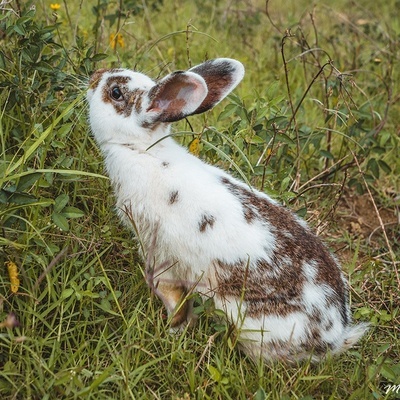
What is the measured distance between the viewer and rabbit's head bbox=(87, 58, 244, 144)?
11.1ft

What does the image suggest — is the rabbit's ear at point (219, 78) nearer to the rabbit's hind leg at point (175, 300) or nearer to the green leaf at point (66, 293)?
the rabbit's hind leg at point (175, 300)

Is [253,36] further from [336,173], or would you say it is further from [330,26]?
[336,173]

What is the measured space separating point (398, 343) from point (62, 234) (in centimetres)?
166

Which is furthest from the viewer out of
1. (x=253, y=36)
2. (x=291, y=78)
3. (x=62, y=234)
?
(x=253, y=36)

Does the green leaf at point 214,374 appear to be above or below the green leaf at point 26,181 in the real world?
below

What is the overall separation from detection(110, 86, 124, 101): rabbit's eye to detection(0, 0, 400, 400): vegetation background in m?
0.18

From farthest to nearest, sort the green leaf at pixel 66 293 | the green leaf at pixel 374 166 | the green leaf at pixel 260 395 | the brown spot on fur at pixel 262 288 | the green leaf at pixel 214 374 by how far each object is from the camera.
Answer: the green leaf at pixel 374 166
the brown spot on fur at pixel 262 288
the green leaf at pixel 66 293
the green leaf at pixel 214 374
the green leaf at pixel 260 395

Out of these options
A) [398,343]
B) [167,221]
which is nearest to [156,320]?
[167,221]

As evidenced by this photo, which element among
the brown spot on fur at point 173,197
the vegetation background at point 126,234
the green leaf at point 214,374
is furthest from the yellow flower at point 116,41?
the green leaf at point 214,374

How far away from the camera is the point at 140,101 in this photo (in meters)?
3.45

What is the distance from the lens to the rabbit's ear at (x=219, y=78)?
3479mm

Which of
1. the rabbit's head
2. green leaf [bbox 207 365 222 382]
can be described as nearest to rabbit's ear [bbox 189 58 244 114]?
the rabbit's head

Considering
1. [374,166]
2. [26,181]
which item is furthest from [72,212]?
[374,166]

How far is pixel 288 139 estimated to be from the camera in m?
4.14
